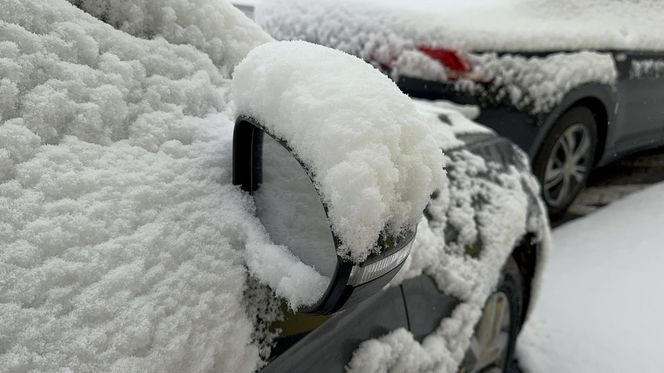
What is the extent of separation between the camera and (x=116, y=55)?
3.23 feet

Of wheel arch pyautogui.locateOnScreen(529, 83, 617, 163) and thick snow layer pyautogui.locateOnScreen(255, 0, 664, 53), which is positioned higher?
thick snow layer pyautogui.locateOnScreen(255, 0, 664, 53)

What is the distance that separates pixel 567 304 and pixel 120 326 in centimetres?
263

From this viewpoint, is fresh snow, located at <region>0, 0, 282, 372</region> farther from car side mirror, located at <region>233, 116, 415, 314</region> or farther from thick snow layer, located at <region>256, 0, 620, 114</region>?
thick snow layer, located at <region>256, 0, 620, 114</region>

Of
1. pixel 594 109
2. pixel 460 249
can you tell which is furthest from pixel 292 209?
pixel 594 109

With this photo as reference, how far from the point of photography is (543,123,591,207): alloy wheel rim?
3.78m

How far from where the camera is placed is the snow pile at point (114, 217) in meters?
0.72

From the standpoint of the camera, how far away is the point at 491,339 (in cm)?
197

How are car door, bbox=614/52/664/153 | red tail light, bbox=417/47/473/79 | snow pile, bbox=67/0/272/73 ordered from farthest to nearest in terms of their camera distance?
car door, bbox=614/52/664/153, red tail light, bbox=417/47/473/79, snow pile, bbox=67/0/272/73

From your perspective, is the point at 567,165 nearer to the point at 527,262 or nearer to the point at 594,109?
the point at 594,109

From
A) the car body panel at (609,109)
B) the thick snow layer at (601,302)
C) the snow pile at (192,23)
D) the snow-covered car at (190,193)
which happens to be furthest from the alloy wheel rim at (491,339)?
the car body panel at (609,109)

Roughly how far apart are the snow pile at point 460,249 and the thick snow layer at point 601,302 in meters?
0.77

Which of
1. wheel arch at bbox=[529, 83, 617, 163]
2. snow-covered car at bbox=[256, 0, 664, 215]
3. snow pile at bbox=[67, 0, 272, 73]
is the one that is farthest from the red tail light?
snow pile at bbox=[67, 0, 272, 73]

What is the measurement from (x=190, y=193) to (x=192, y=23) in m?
0.42

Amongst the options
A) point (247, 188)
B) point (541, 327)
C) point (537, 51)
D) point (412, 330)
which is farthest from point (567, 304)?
point (247, 188)
